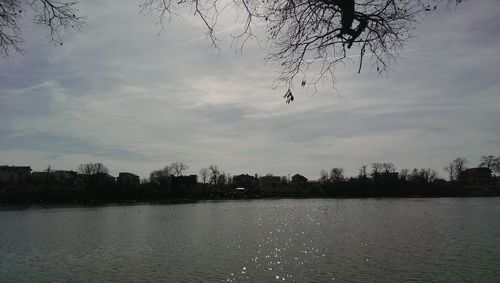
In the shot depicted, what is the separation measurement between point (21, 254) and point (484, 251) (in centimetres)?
3569

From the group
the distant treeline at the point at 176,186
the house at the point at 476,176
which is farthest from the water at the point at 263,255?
the house at the point at 476,176

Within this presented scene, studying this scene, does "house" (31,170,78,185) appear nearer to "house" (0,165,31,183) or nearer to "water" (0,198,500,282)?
"house" (0,165,31,183)

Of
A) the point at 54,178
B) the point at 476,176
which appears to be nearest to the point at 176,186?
the point at 54,178

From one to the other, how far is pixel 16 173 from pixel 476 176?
631ft

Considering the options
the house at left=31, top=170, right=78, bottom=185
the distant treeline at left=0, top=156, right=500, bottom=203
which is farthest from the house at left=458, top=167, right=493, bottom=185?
the house at left=31, top=170, right=78, bottom=185

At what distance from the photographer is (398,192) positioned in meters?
174

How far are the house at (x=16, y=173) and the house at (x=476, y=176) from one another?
177 meters

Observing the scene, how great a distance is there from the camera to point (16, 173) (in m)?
185

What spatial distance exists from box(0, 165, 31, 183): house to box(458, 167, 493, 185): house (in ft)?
581

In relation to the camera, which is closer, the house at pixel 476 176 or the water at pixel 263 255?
the water at pixel 263 255

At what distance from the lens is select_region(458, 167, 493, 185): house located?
7309 inches

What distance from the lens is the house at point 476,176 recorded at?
186 metres

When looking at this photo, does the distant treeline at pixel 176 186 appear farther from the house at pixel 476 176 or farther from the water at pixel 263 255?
the water at pixel 263 255

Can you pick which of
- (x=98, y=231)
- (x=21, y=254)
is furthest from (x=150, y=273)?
(x=98, y=231)
